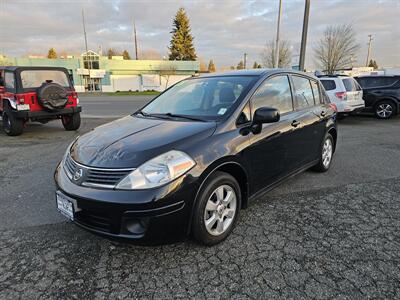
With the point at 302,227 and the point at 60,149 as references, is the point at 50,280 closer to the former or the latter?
the point at 302,227

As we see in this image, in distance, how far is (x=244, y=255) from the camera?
8.68 ft

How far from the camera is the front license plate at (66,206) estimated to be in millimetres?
2488

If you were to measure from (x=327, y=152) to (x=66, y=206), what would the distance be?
13.6 ft

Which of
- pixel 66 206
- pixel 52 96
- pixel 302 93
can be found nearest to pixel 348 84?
pixel 302 93

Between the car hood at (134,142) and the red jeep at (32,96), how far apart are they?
6089 mm

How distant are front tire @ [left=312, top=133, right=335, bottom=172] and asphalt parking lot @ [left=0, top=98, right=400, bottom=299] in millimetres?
564

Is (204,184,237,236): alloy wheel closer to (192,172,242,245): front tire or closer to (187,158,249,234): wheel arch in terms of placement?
(192,172,242,245): front tire

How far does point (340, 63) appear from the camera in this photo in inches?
1271

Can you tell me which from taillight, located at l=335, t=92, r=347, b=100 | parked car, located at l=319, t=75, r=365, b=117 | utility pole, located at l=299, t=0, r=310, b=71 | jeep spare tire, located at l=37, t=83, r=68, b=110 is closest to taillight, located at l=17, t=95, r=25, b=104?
jeep spare tire, located at l=37, t=83, r=68, b=110

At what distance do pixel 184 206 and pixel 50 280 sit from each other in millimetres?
1239

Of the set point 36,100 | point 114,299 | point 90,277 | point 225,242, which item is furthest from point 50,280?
point 36,100

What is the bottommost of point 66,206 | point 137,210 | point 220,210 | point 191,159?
point 220,210

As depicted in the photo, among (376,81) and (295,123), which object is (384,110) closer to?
(376,81)

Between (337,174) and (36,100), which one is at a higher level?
(36,100)
